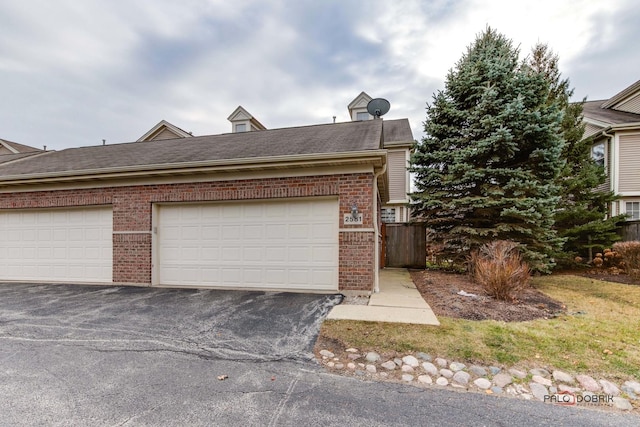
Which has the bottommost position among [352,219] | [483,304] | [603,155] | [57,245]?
[483,304]

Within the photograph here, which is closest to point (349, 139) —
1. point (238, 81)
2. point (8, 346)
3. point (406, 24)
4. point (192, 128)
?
point (406, 24)

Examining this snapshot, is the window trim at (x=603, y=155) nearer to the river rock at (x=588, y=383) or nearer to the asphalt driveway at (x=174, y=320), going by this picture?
the river rock at (x=588, y=383)

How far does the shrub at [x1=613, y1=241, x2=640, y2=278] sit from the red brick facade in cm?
762

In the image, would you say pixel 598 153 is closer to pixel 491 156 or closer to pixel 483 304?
pixel 491 156

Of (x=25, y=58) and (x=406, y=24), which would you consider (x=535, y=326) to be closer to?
(x=406, y=24)

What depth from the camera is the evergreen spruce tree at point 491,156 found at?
26.8 feet

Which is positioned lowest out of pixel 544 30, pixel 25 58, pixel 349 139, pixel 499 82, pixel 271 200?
pixel 271 200

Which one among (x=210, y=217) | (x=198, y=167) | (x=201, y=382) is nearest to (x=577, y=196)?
(x=210, y=217)

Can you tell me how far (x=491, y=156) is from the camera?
8703 millimetres

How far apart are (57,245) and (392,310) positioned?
8.57 metres

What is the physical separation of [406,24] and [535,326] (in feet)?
28.7

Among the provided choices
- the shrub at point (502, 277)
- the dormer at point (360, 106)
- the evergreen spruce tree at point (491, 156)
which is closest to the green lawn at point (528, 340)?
the shrub at point (502, 277)

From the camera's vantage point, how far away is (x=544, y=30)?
10.4 m

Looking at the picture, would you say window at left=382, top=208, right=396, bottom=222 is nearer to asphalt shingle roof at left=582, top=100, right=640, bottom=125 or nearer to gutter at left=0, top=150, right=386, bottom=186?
gutter at left=0, top=150, right=386, bottom=186
